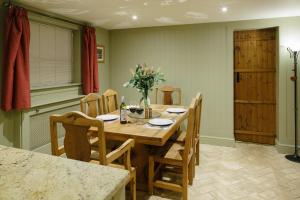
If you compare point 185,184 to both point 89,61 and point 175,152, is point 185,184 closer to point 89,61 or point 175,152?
point 175,152

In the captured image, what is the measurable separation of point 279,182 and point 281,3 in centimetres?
224

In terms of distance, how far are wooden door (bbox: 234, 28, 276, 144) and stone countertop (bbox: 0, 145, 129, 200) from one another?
158 inches

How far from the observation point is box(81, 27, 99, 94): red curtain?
4145 millimetres

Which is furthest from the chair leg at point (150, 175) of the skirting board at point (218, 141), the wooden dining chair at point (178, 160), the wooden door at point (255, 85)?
the wooden door at point (255, 85)

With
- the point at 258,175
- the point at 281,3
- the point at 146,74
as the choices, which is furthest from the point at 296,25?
the point at 146,74

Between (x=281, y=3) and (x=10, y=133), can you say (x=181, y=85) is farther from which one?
(x=10, y=133)

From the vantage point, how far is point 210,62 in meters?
4.25

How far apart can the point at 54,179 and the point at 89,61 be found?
3550 millimetres

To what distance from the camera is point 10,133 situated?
3.02m

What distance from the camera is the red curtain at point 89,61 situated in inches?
163

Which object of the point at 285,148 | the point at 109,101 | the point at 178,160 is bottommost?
the point at 285,148

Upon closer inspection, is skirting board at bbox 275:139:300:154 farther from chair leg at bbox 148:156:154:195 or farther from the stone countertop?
the stone countertop

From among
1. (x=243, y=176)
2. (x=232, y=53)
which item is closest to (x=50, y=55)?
(x=232, y=53)

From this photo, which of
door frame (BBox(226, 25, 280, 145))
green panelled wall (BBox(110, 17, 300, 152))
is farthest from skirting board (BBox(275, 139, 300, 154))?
door frame (BBox(226, 25, 280, 145))
